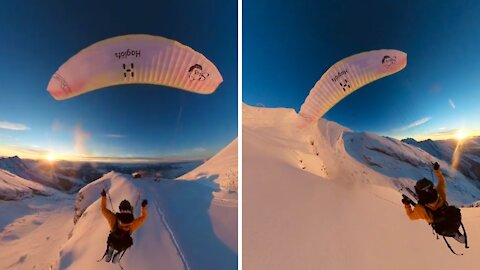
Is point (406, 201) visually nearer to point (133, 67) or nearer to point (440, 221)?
point (440, 221)

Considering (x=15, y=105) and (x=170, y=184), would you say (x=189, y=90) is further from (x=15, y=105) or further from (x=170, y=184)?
(x=15, y=105)

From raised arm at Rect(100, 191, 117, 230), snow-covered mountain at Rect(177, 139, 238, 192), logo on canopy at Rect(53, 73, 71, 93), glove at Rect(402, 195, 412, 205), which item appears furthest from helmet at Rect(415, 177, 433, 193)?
logo on canopy at Rect(53, 73, 71, 93)

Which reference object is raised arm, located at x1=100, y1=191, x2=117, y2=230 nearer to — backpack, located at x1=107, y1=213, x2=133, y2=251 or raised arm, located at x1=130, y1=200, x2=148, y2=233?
backpack, located at x1=107, y1=213, x2=133, y2=251

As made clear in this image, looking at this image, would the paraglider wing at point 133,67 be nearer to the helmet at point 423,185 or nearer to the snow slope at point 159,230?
the snow slope at point 159,230

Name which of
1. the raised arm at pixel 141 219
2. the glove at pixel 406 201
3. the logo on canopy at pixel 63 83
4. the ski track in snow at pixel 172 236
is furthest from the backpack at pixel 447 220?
the logo on canopy at pixel 63 83

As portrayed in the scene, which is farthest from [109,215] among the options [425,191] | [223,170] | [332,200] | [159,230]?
[425,191]

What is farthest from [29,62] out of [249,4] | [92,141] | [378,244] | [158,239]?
[378,244]
